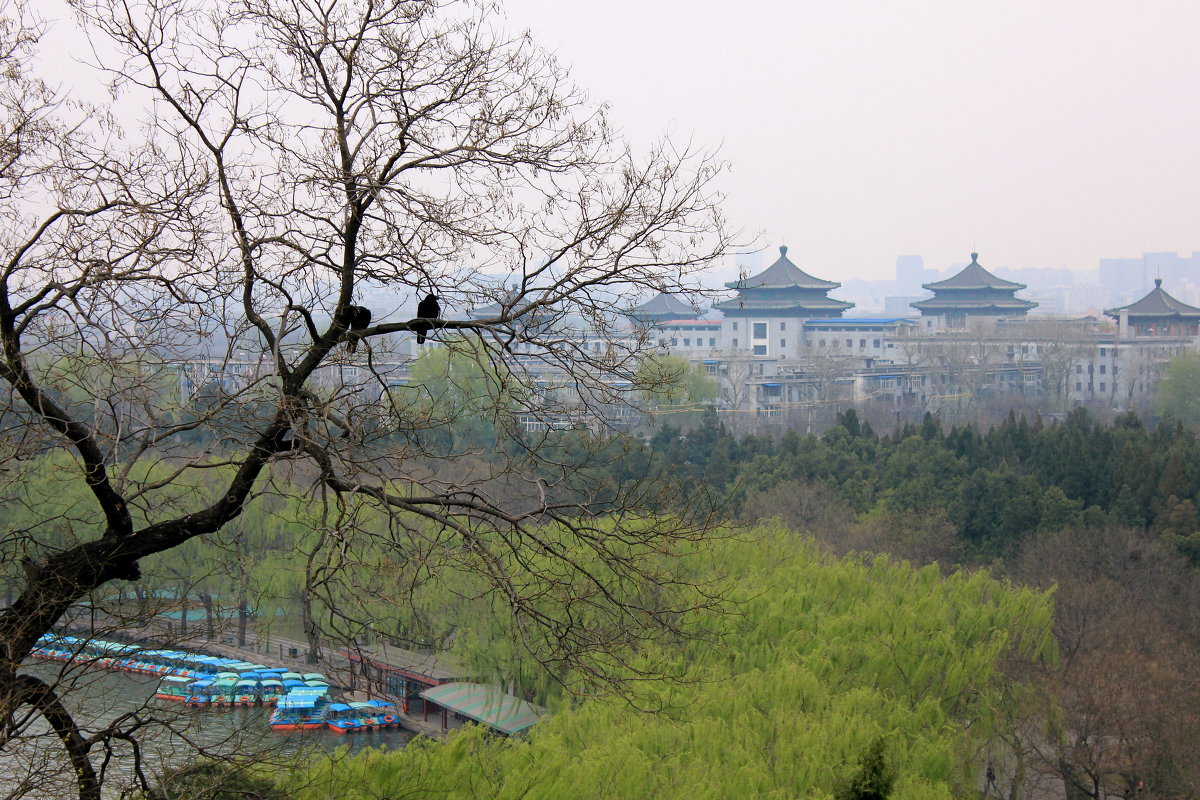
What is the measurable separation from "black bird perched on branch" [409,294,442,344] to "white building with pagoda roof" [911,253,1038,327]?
2534 inches

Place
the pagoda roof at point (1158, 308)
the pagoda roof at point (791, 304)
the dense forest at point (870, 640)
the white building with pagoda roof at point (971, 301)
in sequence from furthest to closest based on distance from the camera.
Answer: the white building with pagoda roof at point (971, 301) < the pagoda roof at point (791, 304) < the pagoda roof at point (1158, 308) < the dense forest at point (870, 640)

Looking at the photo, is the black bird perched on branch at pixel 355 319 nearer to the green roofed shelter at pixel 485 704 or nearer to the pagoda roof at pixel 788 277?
the green roofed shelter at pixel 485 704

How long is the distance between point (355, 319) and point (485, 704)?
38.9 ft

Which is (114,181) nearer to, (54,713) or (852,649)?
(54,713)

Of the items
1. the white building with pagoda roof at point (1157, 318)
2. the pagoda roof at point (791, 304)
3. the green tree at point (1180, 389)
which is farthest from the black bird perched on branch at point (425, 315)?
the white building with pagoda roof at point (1157, 318)

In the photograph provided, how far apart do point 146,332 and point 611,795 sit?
463cm

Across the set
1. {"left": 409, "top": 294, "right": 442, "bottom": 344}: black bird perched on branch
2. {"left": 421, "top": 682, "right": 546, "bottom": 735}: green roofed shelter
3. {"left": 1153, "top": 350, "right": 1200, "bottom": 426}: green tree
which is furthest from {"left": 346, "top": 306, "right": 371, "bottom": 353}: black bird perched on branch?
{"left": 1153, "top": 350, "right": 1200, "bottom": 426}: green tree

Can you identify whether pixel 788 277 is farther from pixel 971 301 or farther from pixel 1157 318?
pixel 1157 318

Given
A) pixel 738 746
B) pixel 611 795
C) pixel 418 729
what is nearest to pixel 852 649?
pixel 738 746

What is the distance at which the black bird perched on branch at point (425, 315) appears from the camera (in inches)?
165

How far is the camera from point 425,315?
435 centimetres

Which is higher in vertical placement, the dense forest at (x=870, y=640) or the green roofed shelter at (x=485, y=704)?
the dense forest at (x=870, y=640)

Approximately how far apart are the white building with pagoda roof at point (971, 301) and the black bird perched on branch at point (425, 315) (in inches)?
2534

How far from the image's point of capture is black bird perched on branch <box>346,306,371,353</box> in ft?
13.7
